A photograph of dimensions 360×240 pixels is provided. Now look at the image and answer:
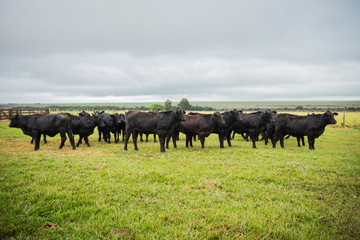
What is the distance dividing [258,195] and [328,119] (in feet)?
32.8

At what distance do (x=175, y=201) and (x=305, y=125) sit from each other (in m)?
11.2

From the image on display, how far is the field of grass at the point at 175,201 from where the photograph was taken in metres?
3.47

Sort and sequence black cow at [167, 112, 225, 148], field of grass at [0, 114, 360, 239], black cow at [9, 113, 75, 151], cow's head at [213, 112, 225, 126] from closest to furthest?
field of grass at [0, 114, 360, 239] < black cow at [9, 113, 75, 151] < cow's head at [213, 112, 225, 126] < black cow at [167, 112, 225, 148]

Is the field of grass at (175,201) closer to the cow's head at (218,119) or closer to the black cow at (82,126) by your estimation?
the cow's head at (218,119)

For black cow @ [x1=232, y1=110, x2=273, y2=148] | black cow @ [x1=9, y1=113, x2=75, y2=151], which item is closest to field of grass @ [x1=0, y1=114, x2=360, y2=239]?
black cow @ [x1=9, y1=113, x2=75, y2=151]

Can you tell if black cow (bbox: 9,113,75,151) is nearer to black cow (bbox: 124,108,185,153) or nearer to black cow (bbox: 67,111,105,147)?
black cow (bbox: 67,111,105,147)

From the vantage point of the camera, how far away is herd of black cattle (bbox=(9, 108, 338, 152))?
1080 centimetres

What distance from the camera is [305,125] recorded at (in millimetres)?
12250

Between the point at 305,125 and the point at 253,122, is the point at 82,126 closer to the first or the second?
the point at 253,122

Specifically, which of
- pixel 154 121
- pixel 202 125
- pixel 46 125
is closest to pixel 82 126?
pixel 46 125

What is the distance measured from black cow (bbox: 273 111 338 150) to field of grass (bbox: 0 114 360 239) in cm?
511

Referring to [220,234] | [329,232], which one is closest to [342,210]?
[329,232]

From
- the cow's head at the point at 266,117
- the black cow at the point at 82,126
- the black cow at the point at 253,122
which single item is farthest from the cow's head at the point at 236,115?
the black cow at the point at 82,126

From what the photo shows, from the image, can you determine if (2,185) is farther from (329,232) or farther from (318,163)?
(318,163)
